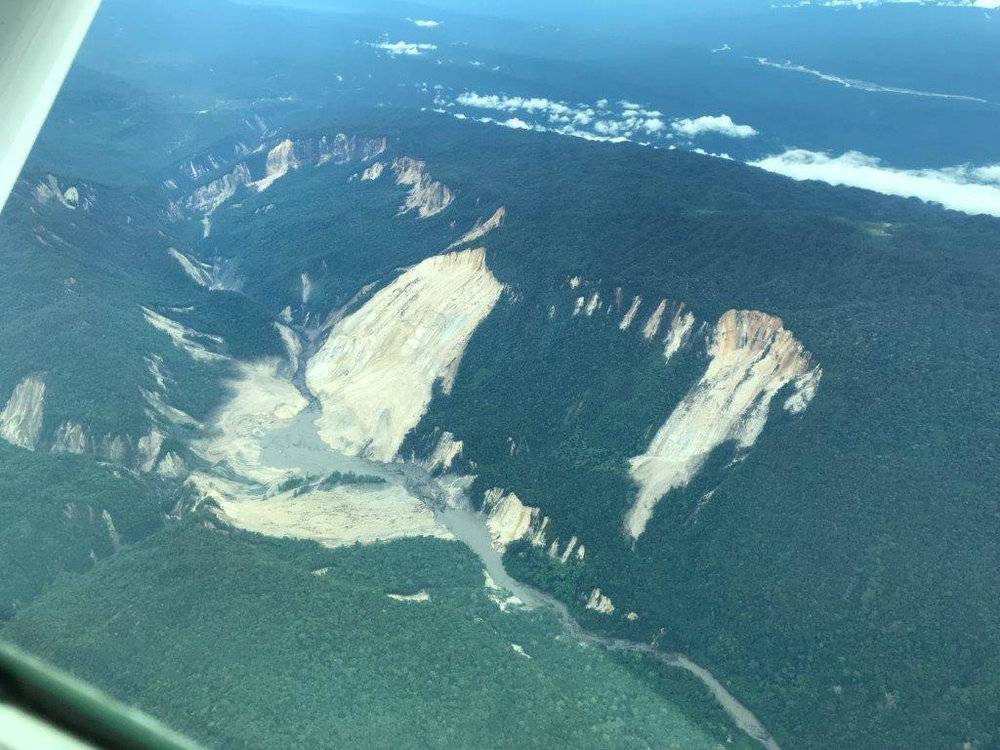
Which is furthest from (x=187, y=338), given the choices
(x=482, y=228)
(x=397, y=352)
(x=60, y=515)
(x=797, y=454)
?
(x=797, y=454)

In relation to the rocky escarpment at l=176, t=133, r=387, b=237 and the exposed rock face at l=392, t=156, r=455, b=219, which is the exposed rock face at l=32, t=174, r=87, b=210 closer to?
the rocky escarpment at l=176, t=133, r=387, b=237

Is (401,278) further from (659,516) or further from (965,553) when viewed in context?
(965,553)

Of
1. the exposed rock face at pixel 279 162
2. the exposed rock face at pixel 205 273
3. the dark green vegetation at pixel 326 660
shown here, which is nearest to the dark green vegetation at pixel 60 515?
the dark green vegetation at pixel 326 660

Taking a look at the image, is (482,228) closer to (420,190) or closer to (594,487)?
(420,190)

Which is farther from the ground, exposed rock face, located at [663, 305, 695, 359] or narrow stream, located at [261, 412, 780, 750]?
exposed rock face, located at [663, 305, 695, 359]

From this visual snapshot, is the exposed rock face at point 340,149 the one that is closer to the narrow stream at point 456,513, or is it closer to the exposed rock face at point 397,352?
the exposed rock face at point 397,352

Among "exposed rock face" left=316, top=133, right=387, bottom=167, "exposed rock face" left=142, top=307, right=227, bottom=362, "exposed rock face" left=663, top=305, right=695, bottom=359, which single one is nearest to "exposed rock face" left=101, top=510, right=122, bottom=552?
"exposed rock face" left=142, top=307, right=227, bottom=362

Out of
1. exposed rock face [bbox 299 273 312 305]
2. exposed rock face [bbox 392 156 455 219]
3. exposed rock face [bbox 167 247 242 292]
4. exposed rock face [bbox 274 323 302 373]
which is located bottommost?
exposed rock face [bbox 274 323 302 373]
